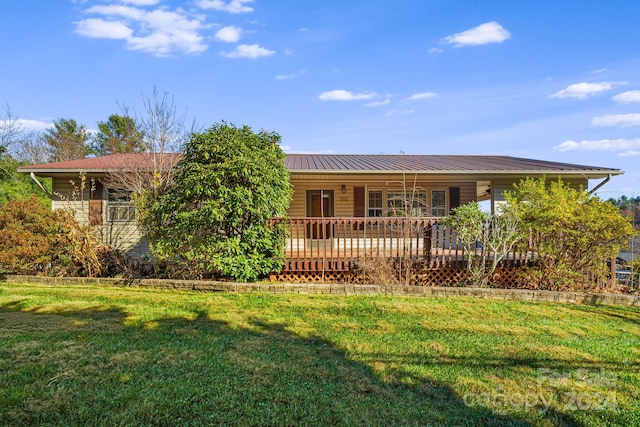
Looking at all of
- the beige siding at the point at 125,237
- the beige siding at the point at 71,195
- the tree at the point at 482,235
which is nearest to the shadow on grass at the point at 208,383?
the tree at the point at 482,235

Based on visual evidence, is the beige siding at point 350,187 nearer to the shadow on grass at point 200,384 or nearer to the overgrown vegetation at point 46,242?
the overgrown vegetation at point 46,242

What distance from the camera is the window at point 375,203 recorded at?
40.8ft

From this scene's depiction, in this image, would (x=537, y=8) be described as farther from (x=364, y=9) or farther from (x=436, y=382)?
(x=436, y=382)

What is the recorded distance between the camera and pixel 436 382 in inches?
122

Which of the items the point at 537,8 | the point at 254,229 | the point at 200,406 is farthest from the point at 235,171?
the point at 537,8

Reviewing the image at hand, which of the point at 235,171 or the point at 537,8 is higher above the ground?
the point at 537,8

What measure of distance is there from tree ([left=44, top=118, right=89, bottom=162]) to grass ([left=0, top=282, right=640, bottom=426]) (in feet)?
91.3

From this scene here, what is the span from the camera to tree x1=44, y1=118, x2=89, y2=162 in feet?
91.7

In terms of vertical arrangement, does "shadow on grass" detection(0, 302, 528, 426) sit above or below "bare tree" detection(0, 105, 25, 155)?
below

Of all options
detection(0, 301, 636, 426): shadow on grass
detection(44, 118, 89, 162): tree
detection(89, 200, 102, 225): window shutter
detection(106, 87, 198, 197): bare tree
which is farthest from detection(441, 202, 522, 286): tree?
detection(44, 118, 89, 162): tree

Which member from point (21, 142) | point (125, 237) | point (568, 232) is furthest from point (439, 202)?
point (21, 142)

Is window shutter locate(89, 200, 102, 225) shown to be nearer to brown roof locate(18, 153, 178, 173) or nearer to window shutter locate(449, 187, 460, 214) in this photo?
brown roof locate(18, 153, 178, 173)

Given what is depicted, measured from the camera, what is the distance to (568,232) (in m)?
6.45

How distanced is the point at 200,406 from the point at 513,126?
1635 centimetres
